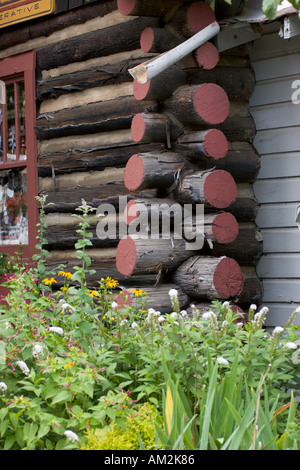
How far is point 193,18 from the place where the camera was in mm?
4613

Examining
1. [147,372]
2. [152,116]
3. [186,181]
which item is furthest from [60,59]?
[147,372]

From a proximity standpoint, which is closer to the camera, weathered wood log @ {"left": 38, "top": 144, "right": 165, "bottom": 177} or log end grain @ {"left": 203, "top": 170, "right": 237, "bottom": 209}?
log end grain @ {"left": 203, "top": 170, "right": 237, "bottom": 209}

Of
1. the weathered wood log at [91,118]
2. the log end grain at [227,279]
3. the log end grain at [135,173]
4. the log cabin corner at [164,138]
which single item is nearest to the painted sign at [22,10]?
the log cabin corner at [164,138]

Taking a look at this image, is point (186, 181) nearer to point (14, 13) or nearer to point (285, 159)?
point (285, 159)

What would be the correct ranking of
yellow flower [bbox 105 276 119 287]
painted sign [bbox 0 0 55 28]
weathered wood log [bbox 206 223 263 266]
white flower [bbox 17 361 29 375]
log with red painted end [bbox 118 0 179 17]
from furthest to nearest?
painted sign [bbox 0 0 55 28] < weathered wood log [bbox 206 223 263 266] < log with red painted end [bbox 118 0 179 17] < yellow flower [bbox 105 276 119 287] < white flower [bbox 17 361 29 375]

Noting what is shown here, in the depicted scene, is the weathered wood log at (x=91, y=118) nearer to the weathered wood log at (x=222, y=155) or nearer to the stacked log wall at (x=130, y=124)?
the stacked log wall at (x=130, y=124)

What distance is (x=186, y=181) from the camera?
15.3 ft

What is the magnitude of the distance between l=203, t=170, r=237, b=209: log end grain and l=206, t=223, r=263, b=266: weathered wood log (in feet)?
1.45

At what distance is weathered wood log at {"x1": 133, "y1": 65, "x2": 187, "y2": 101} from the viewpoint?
4.59m

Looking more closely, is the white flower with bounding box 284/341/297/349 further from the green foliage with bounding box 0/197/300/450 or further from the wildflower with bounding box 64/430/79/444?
the wildflower with bounding box 64/430/79/444

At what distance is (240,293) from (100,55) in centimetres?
247

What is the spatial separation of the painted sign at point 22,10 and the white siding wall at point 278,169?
2.13 m

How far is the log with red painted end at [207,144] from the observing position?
461 centimetres

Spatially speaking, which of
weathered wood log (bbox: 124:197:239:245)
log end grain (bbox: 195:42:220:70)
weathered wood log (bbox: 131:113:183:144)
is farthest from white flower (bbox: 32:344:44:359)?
log end grain (bbox: 195:42:220:70)
